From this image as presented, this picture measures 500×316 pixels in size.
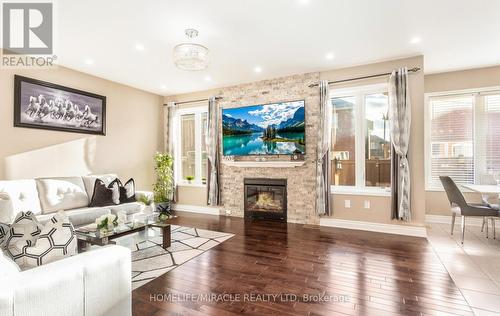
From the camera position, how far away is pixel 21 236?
5.26 feet

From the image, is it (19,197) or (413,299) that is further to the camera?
(19,197)

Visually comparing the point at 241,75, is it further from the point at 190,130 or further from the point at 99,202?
the point at 99,202

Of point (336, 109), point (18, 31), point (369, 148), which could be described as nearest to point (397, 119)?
point (369, 148)

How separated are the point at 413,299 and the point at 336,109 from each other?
3.43m

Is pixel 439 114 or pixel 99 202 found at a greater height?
pixel 439 114

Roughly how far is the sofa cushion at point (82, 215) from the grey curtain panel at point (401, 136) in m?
4.68

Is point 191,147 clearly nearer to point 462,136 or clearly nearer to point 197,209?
point 197,209

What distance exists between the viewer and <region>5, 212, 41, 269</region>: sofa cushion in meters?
1.52

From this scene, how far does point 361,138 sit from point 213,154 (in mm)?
3113

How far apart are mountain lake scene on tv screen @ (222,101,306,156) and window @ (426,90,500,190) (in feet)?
8.77

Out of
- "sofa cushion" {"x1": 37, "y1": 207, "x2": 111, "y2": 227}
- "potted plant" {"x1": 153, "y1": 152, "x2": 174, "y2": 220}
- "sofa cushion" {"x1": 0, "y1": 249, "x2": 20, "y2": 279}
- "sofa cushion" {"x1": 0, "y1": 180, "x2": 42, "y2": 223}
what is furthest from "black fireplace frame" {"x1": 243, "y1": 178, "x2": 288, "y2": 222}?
"sofa cushion" {"x1": 0, "y1": 249, "x2": 20, "y2": 279}

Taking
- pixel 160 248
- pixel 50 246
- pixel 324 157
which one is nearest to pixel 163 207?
pixel 160 248

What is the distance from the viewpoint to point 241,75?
507 centimetres

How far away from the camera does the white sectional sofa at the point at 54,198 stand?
3.38m
